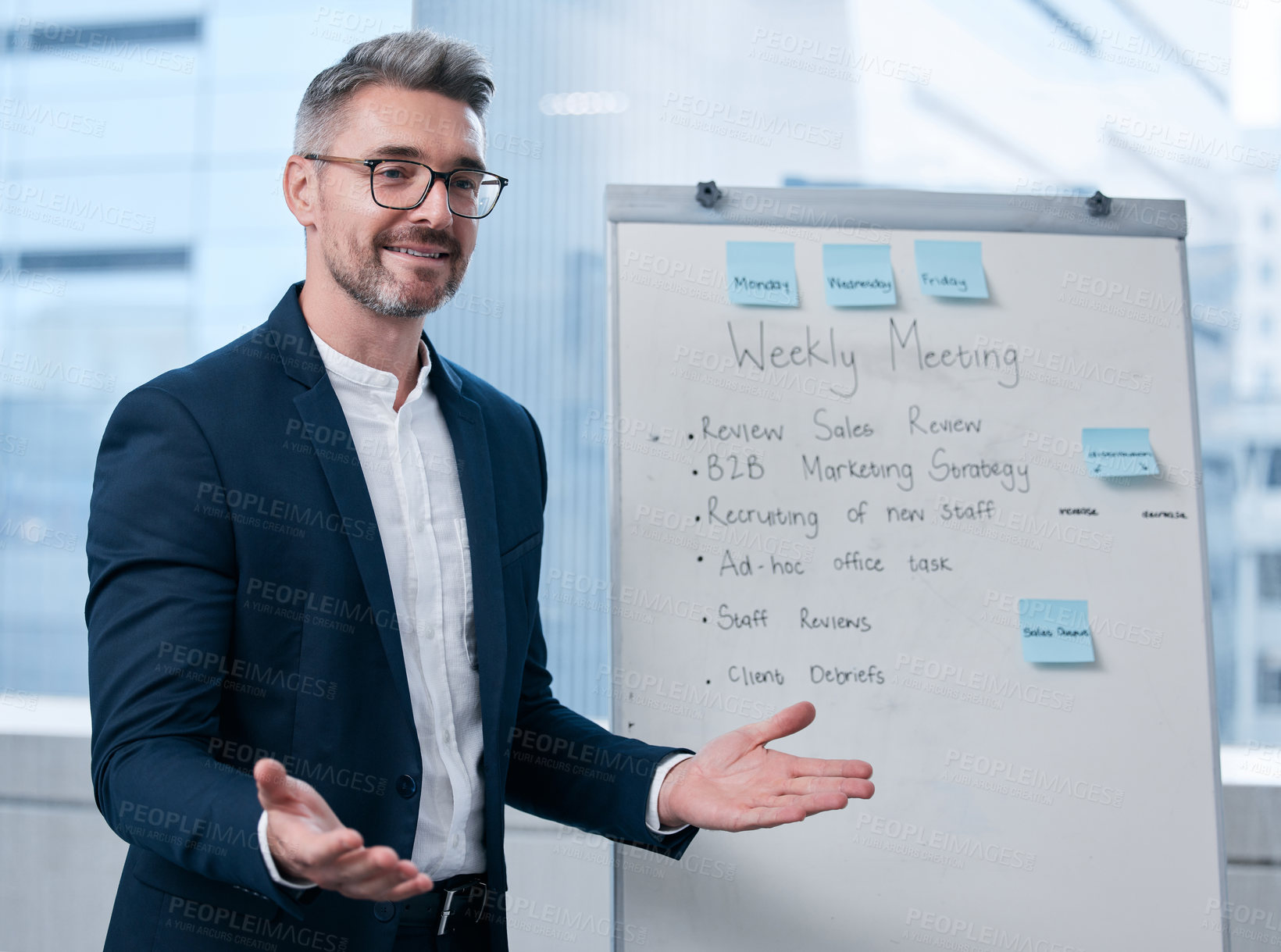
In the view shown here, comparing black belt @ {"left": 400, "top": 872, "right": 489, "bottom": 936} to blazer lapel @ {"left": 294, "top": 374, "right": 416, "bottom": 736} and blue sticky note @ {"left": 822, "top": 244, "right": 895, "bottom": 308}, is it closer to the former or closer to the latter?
blazer lapel @ {"left": 294, "top": 374, "right": 416, "bottom": 736}

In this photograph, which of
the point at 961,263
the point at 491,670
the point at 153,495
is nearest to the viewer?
the point at 153,495

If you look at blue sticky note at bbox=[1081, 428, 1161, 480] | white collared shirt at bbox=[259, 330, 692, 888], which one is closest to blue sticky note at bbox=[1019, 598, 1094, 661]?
blue sticky note at bbox=[1081, 428, 1161, 480]

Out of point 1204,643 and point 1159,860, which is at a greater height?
point 1204,643

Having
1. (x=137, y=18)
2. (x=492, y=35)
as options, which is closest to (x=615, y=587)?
(x=492, y=35)

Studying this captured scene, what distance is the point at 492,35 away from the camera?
1.87 meters

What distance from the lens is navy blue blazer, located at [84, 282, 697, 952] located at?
0.86 metres

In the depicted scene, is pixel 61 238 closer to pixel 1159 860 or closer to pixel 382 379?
pixel 382 379

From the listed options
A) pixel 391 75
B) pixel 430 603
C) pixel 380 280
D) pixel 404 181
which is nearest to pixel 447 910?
pixel 430 603

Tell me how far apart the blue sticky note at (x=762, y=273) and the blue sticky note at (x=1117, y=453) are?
0.50 m

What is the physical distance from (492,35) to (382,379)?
3.62ft

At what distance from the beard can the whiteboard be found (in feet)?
1.08

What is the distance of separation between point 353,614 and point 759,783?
1.63 feet

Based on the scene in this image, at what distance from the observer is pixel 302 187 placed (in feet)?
3.76

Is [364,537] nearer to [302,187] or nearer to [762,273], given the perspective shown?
[302,187]
